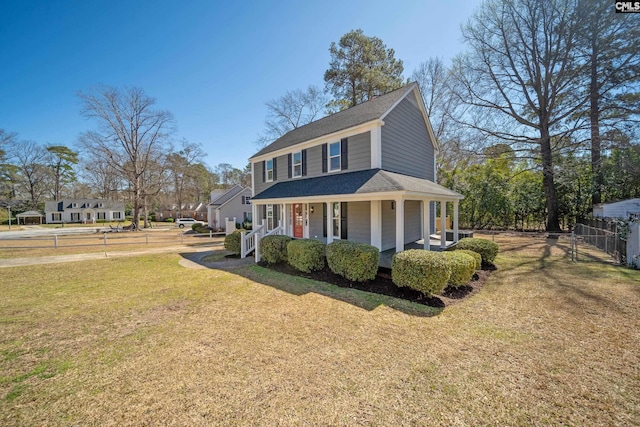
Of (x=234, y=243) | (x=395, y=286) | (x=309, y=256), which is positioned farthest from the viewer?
(x=234, y=243)

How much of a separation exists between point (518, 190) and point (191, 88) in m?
24.7

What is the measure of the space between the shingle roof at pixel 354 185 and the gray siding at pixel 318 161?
0.38 meters

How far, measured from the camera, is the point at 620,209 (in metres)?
13.2

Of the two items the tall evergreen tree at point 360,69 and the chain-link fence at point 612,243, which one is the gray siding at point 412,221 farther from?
the tall evergreen tree at point 360,69

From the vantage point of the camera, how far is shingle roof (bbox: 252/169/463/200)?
832cm

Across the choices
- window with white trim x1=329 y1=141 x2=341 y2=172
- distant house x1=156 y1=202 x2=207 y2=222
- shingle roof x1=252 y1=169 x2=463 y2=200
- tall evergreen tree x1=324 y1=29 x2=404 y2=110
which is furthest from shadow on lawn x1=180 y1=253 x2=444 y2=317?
distant house x1=156 y1=202 x2=207 y2=222

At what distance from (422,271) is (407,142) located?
804 cm

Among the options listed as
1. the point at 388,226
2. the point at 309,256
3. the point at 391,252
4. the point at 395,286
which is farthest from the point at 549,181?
the point at 309,256

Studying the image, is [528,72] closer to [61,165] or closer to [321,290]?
[321,290]

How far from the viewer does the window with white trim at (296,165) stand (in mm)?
13453

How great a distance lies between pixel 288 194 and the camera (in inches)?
469

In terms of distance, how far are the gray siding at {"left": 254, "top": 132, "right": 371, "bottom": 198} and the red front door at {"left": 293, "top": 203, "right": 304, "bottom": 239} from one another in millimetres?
1792

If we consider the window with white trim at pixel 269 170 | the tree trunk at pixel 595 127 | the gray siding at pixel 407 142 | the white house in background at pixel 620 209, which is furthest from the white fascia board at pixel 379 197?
the tree trunk at pixel 595 127

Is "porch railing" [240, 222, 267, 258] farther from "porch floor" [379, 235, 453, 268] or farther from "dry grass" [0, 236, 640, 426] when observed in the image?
"porch floor" [379, 235, 453, 268]
